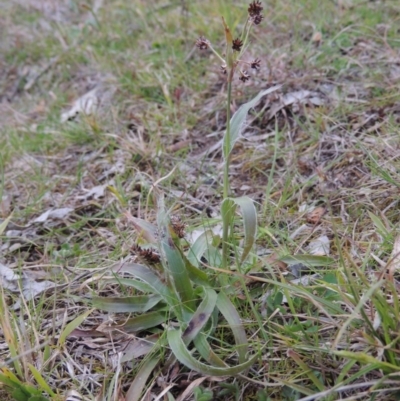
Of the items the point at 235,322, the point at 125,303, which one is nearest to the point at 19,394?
the point at 125,303

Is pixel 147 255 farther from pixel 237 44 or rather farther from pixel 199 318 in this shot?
pixel 237 44

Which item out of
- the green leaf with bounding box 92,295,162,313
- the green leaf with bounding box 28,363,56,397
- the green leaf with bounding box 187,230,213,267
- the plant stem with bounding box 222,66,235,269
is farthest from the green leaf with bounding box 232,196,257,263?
the green leaf with bounding box 28,363,56,397

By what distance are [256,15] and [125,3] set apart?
2.76 metres

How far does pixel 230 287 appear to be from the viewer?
4.49 ft

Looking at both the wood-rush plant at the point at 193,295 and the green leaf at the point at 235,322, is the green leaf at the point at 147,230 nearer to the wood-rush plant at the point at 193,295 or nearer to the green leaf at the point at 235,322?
the wood-rush plant at the point at 193,295

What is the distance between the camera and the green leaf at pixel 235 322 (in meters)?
1.21

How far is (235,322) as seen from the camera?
A: 1.26 m

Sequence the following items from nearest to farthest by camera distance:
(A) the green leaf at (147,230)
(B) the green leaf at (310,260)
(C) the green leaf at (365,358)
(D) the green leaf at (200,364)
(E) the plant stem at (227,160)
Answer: (C) the green leaf at (365,358)
(D) the green leaf at (200,364)
(E) the plant stem at (227,160)
(B) the green leaf at (310,260)
(A) the green leaf at (147,230)

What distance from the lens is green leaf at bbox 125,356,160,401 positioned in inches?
48.2

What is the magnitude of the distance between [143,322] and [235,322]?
0.90 feet

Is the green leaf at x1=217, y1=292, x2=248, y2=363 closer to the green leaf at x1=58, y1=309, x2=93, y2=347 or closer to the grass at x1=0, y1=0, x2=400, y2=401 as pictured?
the grass at x1=0, y1=0, x2=400, y2=401

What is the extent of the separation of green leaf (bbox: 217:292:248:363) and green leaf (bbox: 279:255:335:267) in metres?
0.22

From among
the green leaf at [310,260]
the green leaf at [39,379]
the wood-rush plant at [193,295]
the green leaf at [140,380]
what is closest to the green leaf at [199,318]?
the wood-rush plant at [193,295]

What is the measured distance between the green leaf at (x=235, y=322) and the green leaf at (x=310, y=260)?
8.7 inches
